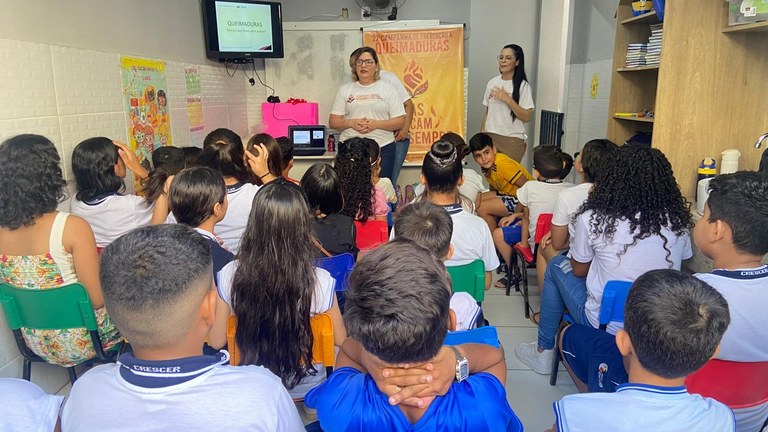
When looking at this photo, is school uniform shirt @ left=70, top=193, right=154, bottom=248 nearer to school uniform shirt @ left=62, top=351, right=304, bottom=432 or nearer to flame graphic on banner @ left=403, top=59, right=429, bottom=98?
school uniform shirt @ left=62, top=351, right=304, bottom=432

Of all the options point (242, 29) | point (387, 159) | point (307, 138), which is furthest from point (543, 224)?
point (242, 29)

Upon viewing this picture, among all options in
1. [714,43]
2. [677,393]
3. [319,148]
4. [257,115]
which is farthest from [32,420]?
[257,115]

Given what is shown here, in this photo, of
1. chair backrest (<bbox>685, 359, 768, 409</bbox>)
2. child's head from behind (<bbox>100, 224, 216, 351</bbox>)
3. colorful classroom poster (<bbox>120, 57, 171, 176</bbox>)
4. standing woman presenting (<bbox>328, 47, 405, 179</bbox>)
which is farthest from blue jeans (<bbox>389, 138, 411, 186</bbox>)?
child's head from behind (<bbox>100, 224, 216, 351</bbox>)

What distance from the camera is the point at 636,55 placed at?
353 cm

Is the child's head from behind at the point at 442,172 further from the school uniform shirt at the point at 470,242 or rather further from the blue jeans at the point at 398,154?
the blue jeans at the point at 398,154

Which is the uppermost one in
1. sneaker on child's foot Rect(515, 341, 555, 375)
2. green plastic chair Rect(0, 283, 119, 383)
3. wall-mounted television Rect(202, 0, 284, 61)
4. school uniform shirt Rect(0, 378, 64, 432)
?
wall-mounted television Rect(202, 0, 284, 61)

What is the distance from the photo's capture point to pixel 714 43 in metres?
2.76

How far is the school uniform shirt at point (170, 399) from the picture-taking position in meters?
0.93

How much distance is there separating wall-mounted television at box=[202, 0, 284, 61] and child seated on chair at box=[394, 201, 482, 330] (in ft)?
11.9

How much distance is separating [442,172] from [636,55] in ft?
6.41

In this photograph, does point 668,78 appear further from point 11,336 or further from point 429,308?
point 11,336

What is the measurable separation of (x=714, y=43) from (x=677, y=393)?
92.9 inches

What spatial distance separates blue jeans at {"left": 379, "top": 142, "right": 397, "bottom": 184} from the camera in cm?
466

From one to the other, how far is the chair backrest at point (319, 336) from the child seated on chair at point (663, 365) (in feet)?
2.61
